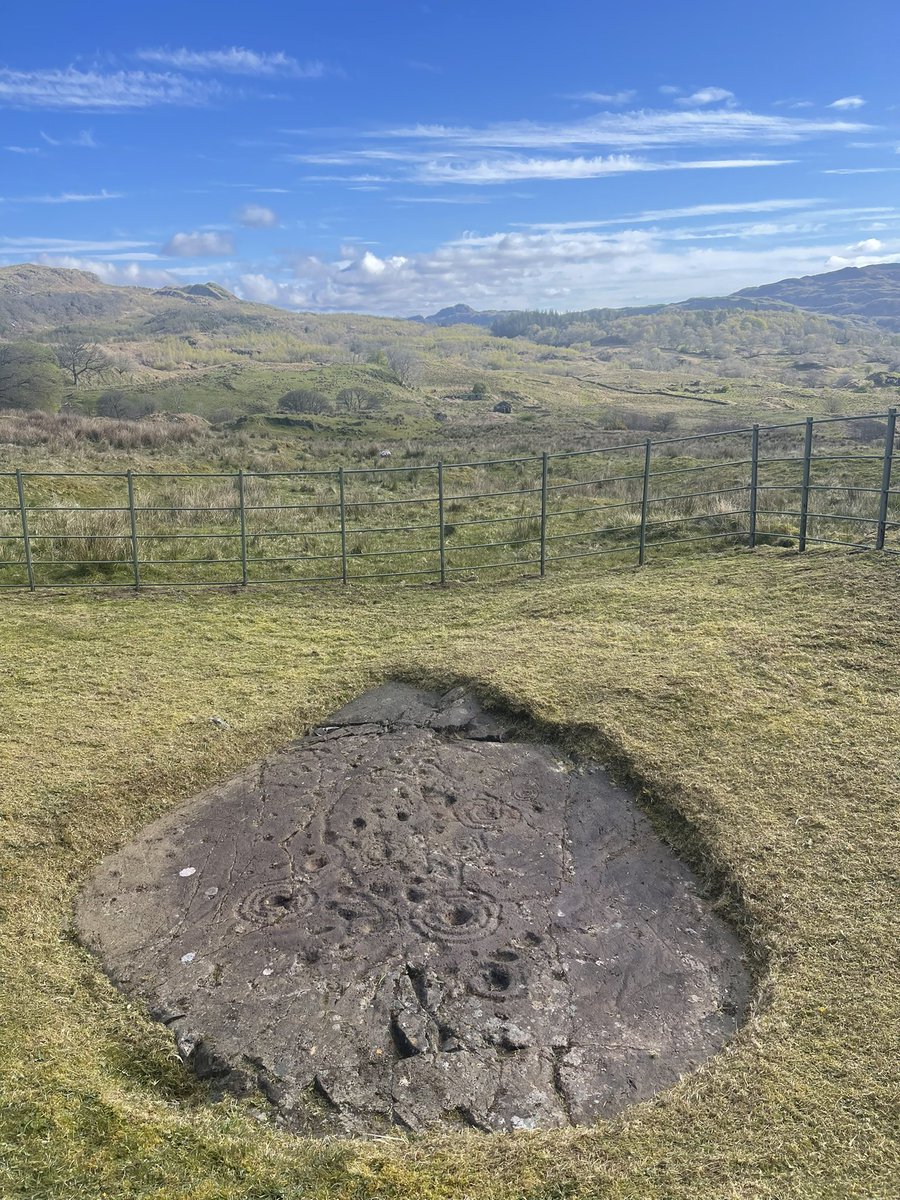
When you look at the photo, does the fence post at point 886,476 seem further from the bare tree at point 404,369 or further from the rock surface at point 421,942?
the bare tree at point 404,369

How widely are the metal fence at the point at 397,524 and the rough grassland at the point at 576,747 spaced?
968 mm

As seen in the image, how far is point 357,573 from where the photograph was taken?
1261cm

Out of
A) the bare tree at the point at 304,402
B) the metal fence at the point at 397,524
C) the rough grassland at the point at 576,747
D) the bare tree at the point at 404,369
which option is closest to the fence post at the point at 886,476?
the metal fence at the point at 397,524

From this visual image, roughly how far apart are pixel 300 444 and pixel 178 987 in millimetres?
33091

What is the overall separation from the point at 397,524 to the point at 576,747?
10.3 meters

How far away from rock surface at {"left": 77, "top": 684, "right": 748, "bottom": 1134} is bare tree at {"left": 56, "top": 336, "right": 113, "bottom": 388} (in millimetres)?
82288

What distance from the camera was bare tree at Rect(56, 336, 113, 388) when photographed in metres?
92.6

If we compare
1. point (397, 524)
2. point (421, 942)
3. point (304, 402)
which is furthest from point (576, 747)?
point (304, 402)

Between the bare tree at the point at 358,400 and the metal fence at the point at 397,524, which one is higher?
the bare tree at the point at 358,400

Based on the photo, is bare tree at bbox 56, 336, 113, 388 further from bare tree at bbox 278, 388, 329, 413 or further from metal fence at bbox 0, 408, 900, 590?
metal fence at bbox 0, 408, 900, 590

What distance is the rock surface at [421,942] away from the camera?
3609 mm

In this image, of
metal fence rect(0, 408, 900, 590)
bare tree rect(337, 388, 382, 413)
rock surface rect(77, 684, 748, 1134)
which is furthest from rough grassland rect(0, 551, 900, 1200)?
bare tree rect(337, 388, 382, 413)

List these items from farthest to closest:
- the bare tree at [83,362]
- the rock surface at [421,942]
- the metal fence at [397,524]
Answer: the bare tree at [83,362]
the metal fence at [397,524]
the rock surface at [421,942]

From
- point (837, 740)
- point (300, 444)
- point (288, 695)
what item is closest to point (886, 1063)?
point (837, 740)
